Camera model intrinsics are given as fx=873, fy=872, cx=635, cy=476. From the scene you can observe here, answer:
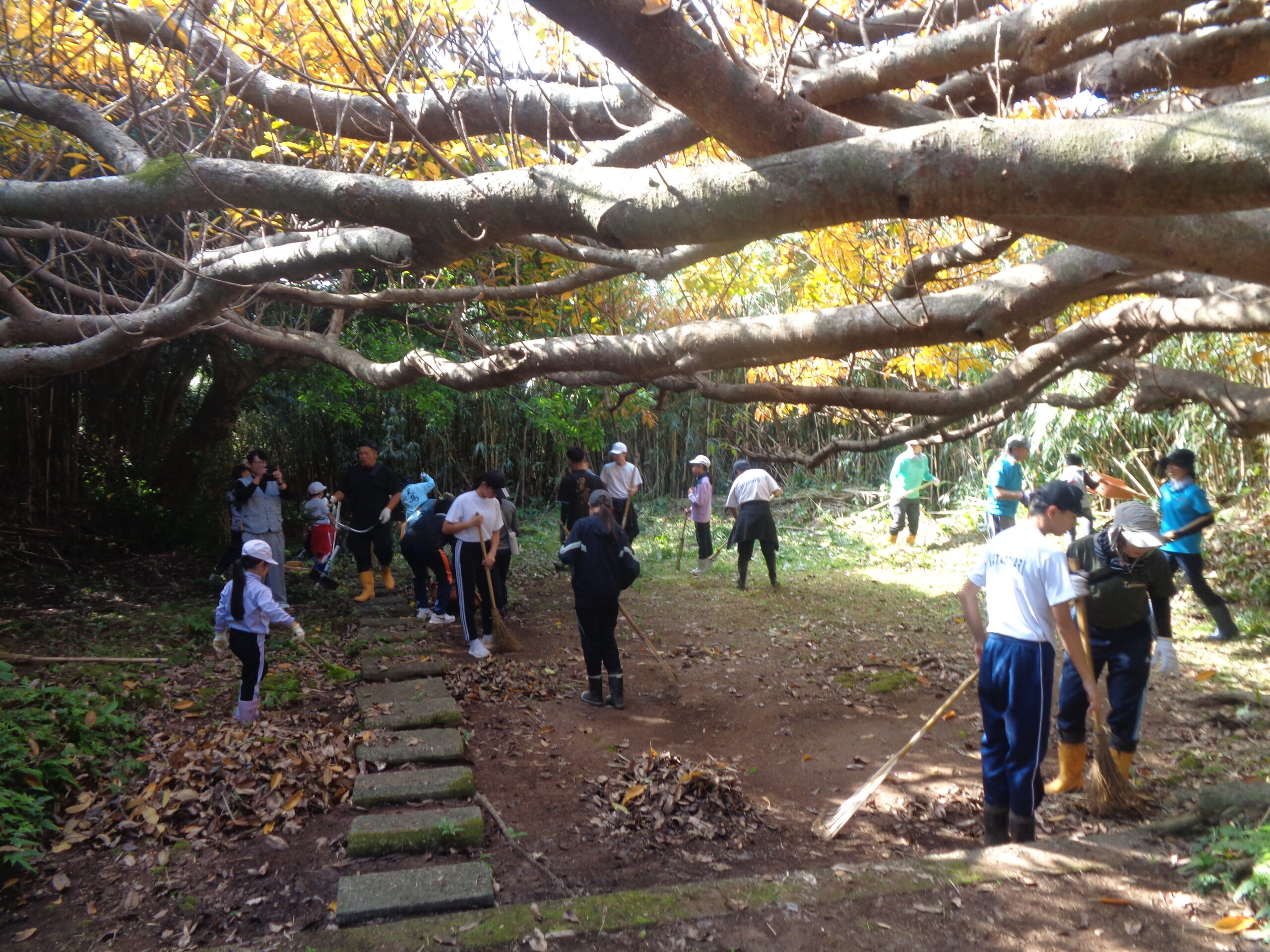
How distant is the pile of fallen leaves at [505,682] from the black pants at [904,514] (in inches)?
318

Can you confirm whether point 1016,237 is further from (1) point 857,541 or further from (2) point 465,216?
(1) point 857,541

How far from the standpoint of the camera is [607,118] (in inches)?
243

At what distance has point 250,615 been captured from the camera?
588cm

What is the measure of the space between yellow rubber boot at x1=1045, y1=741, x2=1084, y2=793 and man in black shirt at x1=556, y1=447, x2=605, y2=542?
5.74 meters

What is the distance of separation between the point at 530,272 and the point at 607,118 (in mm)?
3302

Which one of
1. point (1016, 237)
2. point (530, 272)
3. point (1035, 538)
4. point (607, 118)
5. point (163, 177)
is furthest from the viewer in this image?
point (530, 272)

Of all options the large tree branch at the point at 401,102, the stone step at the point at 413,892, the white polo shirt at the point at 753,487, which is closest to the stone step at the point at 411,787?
the stone step at the point at 413,892

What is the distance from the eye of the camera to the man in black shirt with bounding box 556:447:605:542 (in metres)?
9.93

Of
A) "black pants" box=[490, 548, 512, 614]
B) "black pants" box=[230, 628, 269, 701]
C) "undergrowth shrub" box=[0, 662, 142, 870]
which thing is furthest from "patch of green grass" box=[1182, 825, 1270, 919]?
"black pants" box=[490, 548, 512, 614]

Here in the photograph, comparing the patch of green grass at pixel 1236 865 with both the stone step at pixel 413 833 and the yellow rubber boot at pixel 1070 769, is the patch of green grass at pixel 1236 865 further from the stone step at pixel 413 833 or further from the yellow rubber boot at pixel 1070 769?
the stone step at pixel 413 833

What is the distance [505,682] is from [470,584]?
1.22 meters

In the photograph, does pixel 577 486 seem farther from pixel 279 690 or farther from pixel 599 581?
pixel 279 690

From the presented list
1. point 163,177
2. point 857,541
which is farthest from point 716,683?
point 857,541

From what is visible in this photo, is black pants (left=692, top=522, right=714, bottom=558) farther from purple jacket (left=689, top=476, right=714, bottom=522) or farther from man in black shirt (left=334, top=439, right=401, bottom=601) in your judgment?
man in black shirt (left=334, top=439, right=401, bottom=601)
